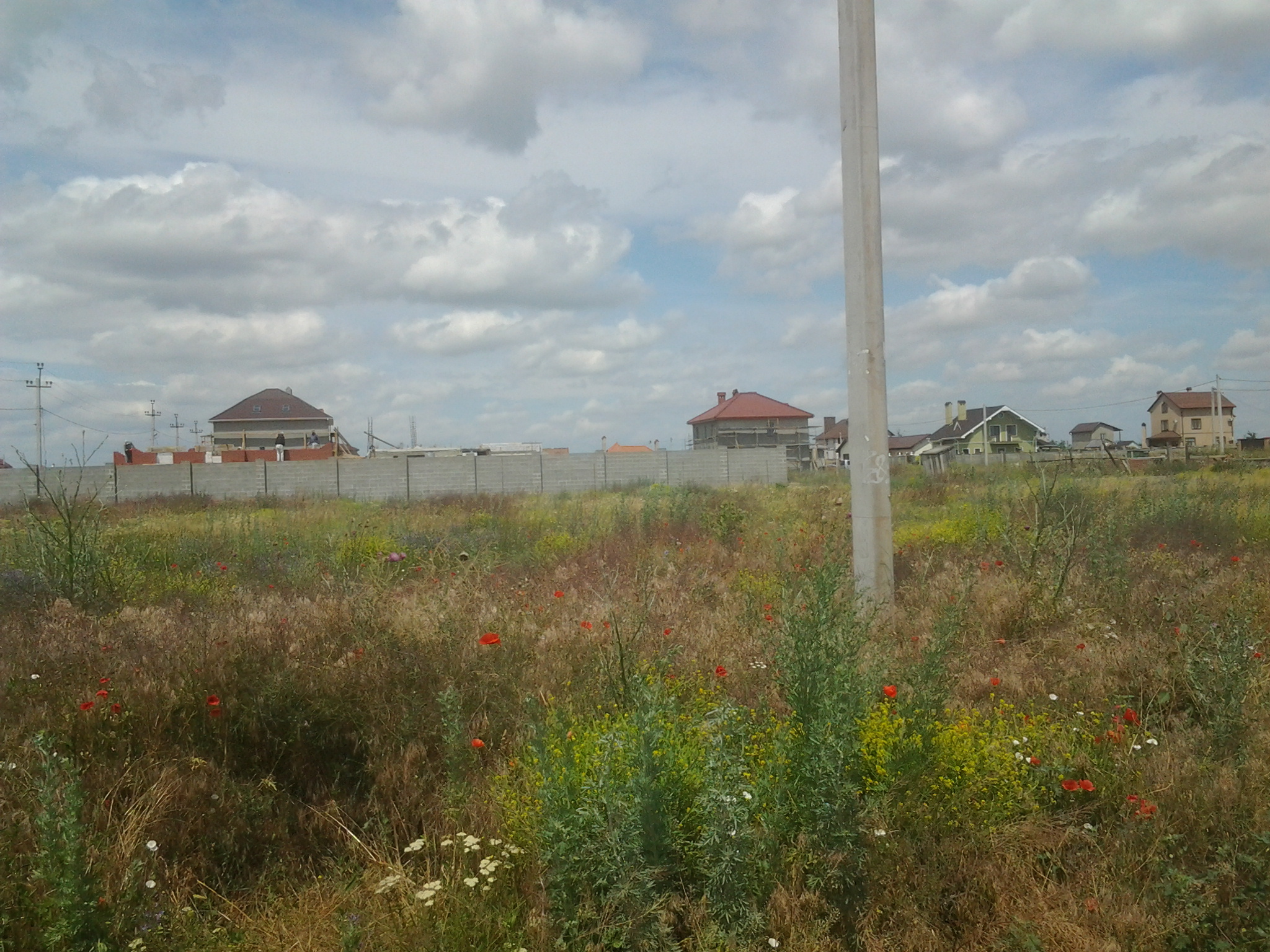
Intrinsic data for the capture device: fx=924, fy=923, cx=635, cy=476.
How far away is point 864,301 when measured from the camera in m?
6.08

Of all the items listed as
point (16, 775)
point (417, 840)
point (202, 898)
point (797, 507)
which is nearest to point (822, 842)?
point (417, 840)

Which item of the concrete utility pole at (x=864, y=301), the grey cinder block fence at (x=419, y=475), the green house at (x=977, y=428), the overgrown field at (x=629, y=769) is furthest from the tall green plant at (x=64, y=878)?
the green house at (x=977, y=428)

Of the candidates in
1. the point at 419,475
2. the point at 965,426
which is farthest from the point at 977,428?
the point at 419,475

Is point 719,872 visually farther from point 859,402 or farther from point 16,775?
point 859,402

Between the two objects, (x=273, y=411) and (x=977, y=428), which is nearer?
(x=977, y=428)

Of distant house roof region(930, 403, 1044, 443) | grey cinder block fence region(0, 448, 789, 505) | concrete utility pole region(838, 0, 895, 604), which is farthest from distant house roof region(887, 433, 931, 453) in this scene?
concrete utility pole region(838, 0, 895, 604)

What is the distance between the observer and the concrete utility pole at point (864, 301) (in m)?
6.04

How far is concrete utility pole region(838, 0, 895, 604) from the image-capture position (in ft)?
19.8

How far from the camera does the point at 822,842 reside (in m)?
2.79

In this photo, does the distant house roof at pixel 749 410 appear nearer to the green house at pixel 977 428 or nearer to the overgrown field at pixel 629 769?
the green house at pixel 977 428

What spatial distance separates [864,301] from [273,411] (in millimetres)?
74832

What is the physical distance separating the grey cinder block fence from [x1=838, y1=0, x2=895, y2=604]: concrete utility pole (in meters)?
20.9

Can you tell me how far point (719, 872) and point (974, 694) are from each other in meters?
2.42

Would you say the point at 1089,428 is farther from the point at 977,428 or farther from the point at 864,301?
the point at 864,301
